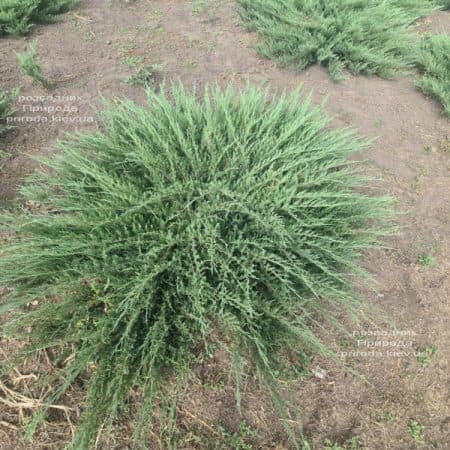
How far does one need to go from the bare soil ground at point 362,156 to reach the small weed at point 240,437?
27 millimetres

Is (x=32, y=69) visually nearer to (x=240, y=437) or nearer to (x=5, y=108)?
(x=5, y=108)

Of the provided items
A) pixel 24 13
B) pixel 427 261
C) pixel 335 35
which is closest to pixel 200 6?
pixel 335 35

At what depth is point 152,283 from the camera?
1.99 metres

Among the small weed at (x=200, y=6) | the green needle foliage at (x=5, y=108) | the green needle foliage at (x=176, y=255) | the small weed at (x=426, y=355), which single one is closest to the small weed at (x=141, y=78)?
the green needle foliage at (x=5, y=108)

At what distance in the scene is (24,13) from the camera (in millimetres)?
3816

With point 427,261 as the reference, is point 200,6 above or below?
above

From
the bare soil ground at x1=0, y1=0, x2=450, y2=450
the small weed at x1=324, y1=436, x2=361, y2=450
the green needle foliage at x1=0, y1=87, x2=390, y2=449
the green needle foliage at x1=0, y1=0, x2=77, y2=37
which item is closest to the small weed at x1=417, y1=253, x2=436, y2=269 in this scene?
the bare soil ground at x1=0, y1=0, x2=450, y2=450

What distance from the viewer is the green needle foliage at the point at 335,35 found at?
3820 millimetres

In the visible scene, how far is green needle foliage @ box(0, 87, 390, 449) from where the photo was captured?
192 centimetres

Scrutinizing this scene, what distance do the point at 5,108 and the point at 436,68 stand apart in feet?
12.0

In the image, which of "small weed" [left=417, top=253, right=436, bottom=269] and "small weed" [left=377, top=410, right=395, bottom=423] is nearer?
"small weed" [left=377, top=410, right=395, bottom=423]

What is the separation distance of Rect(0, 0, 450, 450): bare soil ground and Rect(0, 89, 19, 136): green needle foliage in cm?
8

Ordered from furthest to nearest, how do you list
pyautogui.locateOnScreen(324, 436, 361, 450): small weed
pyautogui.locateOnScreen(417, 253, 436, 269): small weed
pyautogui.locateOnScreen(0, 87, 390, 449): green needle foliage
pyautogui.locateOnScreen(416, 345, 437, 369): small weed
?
pyautogui.locateOnScreen(417, 253, 436, 269): small weed < pyautogui.locateOnScreen(416, 345, 437, 369): small weed < pyautogui.locateOnScreen(324, 436, 361, 450): small weed < pyautogui.locateOnScreen(0, 87, 390, 449): green needle foliage

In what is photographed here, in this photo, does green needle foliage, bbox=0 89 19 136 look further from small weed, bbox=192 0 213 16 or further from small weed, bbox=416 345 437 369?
small weed, bbox=416 345 437 369
